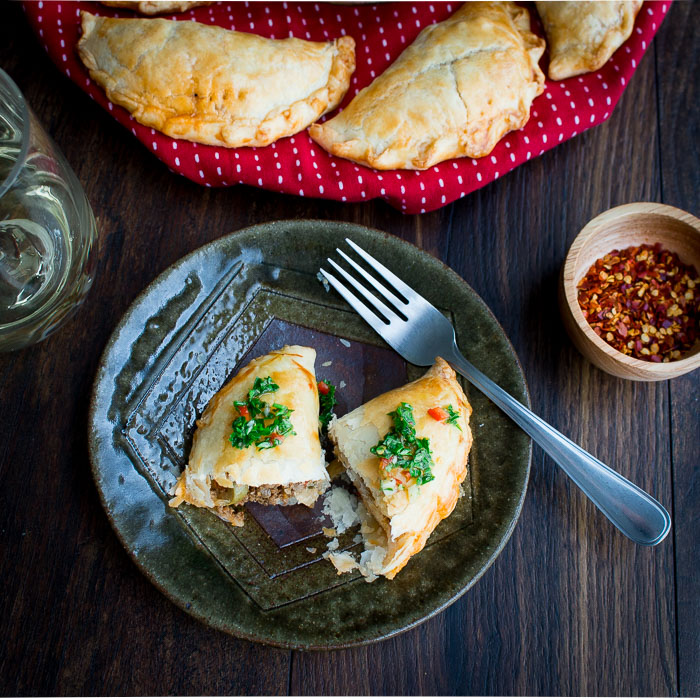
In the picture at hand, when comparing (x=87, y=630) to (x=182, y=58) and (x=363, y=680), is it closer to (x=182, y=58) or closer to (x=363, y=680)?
(x=363, y=680)

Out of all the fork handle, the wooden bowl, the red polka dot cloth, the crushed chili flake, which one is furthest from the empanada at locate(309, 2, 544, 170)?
the fork handle

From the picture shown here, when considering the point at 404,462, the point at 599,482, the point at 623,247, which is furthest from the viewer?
the point at 623,247

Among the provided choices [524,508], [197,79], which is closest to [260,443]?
[524,508]

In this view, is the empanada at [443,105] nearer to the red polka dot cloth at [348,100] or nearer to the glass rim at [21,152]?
the red polka dot cloth at [348,100]

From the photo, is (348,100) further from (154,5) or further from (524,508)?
(524,508)

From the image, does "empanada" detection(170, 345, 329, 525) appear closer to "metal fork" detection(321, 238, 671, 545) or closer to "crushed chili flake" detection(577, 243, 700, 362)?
"metal fork" detection(321, 238, 671, 545)

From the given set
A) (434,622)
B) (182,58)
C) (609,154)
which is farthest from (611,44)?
(434,622)
